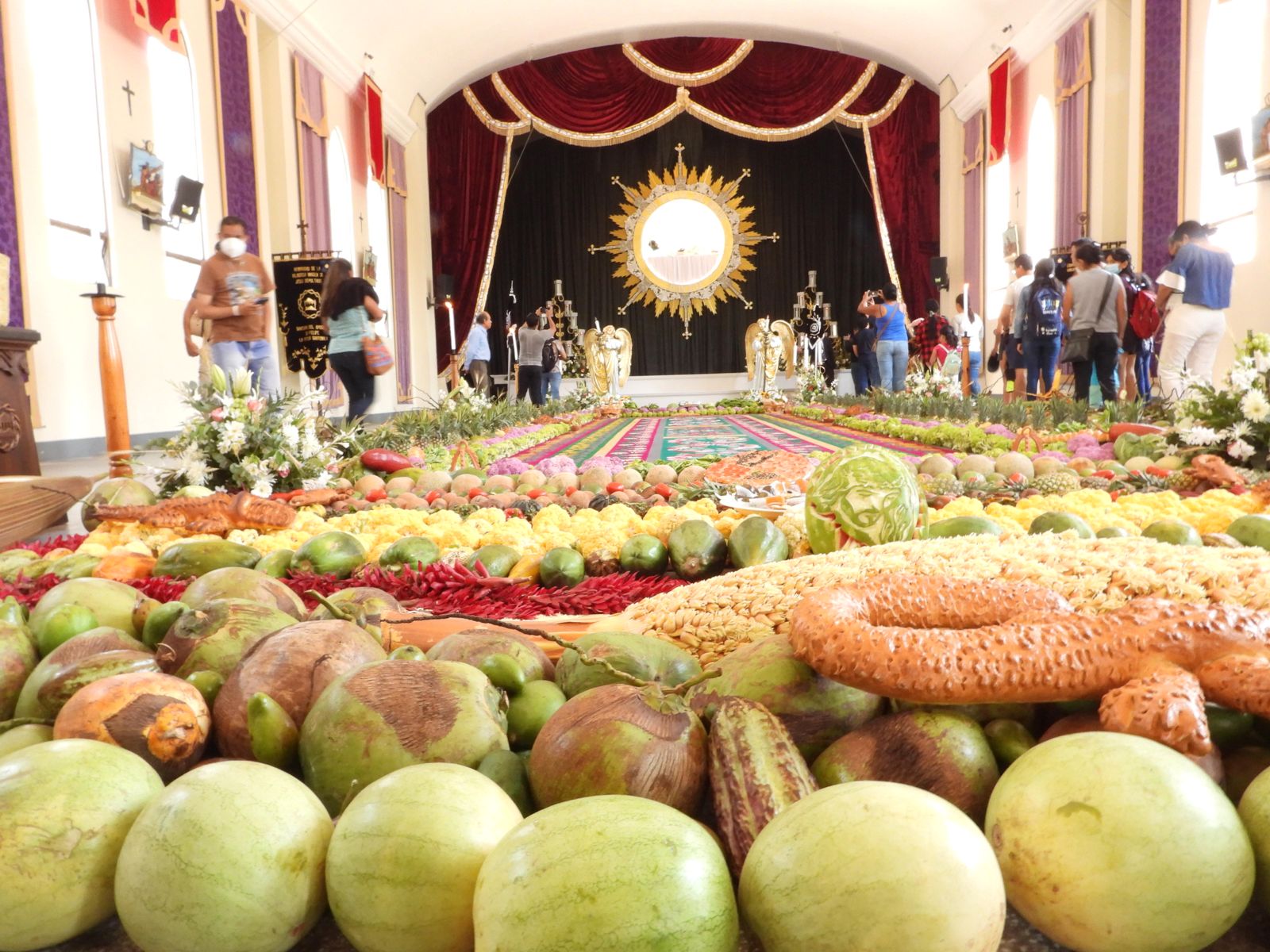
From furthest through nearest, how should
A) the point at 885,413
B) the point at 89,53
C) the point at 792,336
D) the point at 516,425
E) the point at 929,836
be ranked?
the point at 792,336
the point at 885,413
the point at 516,425
the point at 89,53
the point at 929,836

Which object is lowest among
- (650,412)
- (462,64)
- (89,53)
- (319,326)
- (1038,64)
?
(650,412)

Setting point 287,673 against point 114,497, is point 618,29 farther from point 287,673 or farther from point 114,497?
point 287,673

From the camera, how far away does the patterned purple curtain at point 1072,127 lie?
10680 millimetres

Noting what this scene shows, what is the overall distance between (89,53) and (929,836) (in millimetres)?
8785

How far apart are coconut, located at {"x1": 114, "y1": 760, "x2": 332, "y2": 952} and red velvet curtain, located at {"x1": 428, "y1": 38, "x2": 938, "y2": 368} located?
1682 cm

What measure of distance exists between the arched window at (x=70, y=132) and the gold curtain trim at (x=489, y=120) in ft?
31.8

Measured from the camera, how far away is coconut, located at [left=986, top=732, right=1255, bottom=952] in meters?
0.67

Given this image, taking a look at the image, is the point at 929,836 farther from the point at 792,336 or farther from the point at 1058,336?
the point at 792,336

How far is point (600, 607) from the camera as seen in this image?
1794 millimetres

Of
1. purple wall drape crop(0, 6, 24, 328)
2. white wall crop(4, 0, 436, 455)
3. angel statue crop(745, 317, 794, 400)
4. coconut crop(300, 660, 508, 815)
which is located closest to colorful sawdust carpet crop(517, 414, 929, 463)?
white wall crop(4, 0, 436, 455)

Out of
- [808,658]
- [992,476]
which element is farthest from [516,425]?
[808,658]

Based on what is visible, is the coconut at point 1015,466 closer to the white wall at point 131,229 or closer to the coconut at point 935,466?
the coconut at point 935,466

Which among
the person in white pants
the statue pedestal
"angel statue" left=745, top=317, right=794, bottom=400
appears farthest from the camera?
"angel statue" left=745, top=317, right=794, bottom=400

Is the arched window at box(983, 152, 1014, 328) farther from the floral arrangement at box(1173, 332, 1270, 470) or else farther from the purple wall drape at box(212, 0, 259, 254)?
the floral arrangement at box(1173, 332, 1270, 470)
